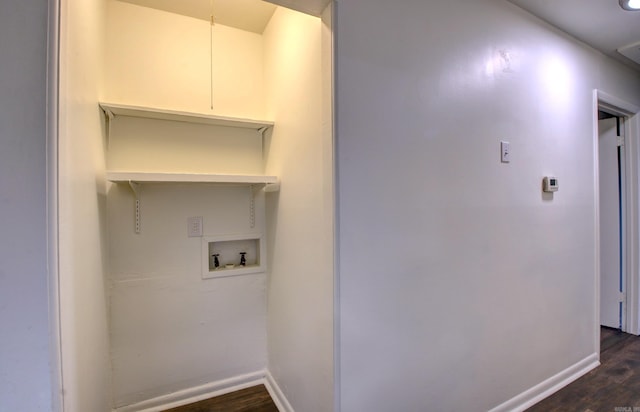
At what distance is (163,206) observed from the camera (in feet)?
6.14

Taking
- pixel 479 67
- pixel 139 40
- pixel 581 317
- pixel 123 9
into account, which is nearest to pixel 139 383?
pixel 139 40

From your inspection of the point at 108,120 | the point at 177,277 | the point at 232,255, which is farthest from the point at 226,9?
Result: the point at 177,277

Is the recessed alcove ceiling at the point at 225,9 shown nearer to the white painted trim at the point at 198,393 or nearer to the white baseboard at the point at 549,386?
the white painted trim at the point at 198,393

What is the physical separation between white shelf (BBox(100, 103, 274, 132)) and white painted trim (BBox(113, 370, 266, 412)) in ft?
5.97

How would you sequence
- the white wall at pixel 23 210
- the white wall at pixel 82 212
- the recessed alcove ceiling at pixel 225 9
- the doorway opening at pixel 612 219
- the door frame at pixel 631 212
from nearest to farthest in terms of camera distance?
the white wall at pixel 23 210 < the white wall at pixel 82 212 < the recessed alcove ceiling at pixel 225 9 < the door frame at pixel 631 212 < the doorway opening at pixel 612 219

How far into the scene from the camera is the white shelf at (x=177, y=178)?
1.52 m

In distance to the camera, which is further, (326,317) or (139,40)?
(139,40)

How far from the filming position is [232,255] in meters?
2.11

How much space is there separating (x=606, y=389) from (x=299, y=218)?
2.41 metres

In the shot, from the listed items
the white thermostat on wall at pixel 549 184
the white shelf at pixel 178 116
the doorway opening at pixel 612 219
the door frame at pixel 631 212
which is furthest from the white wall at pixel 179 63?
the doorway opening at pixel 612 219

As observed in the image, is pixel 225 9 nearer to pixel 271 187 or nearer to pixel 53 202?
pixel 271 187

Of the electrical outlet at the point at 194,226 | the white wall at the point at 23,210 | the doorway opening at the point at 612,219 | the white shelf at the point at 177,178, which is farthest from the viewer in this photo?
the doorway opening at the point at 612,219

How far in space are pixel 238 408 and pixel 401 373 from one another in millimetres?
1177

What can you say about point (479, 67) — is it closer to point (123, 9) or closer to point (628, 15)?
point (628, 15)
